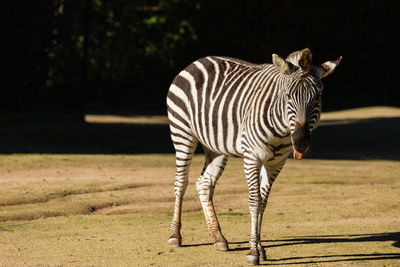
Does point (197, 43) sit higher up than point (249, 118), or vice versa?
point (249, 118)

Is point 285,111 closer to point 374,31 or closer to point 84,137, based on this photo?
point 84,137

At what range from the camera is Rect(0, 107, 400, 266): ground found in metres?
6.73

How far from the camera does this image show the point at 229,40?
3362 centimetres

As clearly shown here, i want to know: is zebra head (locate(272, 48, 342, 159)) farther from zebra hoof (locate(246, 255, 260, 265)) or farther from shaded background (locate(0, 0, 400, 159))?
shaded background (locate(0, 0, 400, 159))

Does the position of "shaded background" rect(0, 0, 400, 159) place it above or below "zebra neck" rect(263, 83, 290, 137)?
below

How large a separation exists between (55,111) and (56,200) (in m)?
18.3

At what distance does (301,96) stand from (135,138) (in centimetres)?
1556

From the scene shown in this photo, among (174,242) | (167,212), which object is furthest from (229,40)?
(174,242)

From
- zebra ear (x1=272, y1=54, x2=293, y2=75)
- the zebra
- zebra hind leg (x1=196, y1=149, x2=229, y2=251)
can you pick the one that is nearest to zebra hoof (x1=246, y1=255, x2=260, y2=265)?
the zebra

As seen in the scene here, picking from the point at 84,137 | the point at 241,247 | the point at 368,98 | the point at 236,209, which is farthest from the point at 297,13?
the point at 241,247

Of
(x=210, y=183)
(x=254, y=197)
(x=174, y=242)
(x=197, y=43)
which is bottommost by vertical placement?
(x=197, y=43)

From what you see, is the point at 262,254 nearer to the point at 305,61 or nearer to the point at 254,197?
the point at 254,197

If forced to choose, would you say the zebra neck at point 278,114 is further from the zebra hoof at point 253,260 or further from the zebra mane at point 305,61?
the zebra hoof at point 253,260

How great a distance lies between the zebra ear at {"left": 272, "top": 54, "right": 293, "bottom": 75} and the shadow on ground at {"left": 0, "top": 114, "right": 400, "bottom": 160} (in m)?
11.2
